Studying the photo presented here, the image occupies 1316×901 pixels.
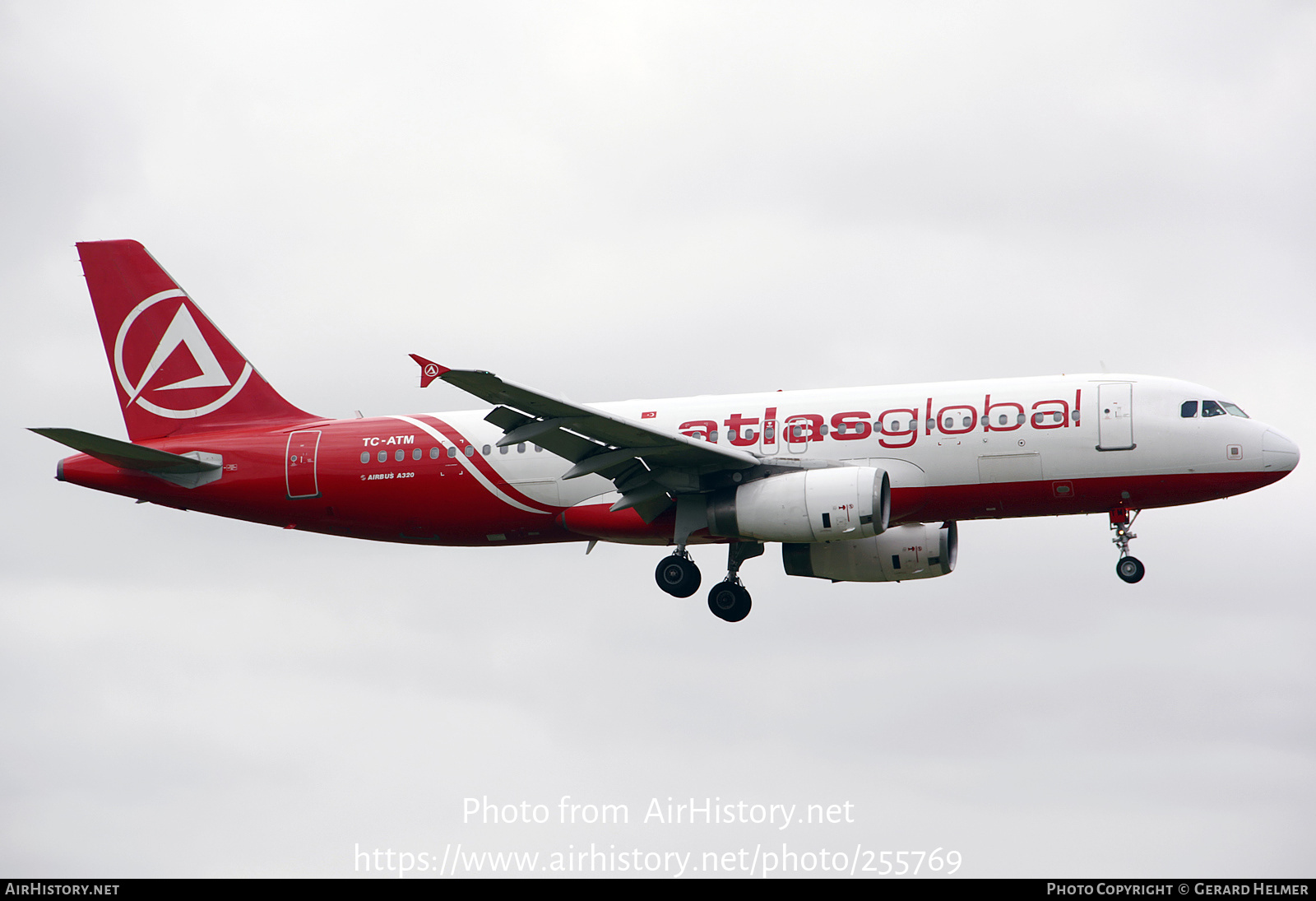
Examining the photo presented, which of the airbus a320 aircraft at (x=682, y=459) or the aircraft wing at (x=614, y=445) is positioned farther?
the airbus a320 aircraft at (x=682, y=459)

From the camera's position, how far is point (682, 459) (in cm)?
3656

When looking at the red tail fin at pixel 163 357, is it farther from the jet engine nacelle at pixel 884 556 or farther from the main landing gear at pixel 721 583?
the jet engine nacelle at pixel 884 556

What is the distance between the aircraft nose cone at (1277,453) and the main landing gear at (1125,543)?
3094 mm

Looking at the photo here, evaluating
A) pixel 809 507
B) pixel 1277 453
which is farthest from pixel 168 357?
pixel 1277 453

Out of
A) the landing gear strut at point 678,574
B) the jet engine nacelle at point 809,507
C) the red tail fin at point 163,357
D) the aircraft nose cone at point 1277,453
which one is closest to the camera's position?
the jet engine nacelle at point 809,507

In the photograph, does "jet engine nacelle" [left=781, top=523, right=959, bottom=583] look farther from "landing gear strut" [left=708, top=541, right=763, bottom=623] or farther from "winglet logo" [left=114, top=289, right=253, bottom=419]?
"winglet logo" [left=114, top=289, right=253, bottom=419]

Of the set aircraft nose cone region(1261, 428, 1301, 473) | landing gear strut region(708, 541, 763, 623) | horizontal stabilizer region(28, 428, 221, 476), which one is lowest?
landing gear strut region(708, 541, 763, 623)

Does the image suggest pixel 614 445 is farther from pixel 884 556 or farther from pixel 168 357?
pixel 168 357

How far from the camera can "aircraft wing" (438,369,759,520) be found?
33.6 meters

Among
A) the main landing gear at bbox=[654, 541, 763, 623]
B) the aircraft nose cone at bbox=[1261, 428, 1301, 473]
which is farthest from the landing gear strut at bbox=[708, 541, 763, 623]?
the aircraft nose cone at bbox=[1261, 428, 1301, 473]

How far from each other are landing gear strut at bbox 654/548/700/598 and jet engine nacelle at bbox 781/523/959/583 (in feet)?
16.8

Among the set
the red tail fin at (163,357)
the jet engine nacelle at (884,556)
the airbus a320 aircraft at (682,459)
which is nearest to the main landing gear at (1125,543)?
the airbus a320 aircraft at (682,459)

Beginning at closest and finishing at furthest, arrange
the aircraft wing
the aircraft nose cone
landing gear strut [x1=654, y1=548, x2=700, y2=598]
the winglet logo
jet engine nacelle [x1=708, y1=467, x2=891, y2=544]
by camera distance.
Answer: the aircraft wing
jet engine nacelle [x1=708, y1=467, x2=891, y2=544]
the aircraft nose cone
landing gear strut [x1=654, y1=548, x2=700, y2=598]
the winglet logo

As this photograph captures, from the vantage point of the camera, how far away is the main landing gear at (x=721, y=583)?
126ft
